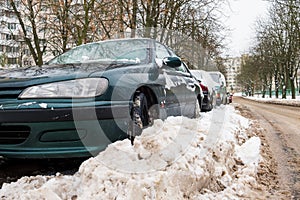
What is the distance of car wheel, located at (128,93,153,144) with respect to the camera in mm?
2902

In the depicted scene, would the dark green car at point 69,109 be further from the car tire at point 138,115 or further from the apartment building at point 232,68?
the apartment building at point 232,68

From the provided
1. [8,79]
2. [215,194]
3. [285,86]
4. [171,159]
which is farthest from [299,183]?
[285,86]

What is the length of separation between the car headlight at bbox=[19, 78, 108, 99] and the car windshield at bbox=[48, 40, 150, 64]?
2.82ft

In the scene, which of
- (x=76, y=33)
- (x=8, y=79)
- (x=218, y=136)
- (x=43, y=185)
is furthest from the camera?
(x=76, y=33)

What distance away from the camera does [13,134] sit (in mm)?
2529

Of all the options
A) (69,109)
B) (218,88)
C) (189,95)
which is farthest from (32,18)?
(69,109)

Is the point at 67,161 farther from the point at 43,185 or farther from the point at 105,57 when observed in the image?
the point at 105,57

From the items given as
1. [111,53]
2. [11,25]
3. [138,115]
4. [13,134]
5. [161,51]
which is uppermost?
[11,25]

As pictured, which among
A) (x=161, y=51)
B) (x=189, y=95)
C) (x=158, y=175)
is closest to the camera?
(x=158, y=175)

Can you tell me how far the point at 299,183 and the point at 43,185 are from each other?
2294 mm

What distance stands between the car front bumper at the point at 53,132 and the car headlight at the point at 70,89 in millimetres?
138

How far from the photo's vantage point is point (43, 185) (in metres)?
2.27

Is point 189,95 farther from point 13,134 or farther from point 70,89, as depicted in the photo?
point 13,134

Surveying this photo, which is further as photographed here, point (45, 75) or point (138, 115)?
point (138, 115)
